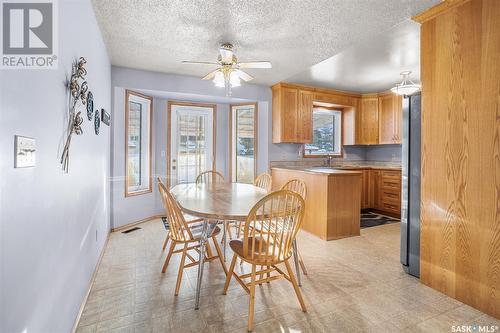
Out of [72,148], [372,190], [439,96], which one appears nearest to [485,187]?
[439,96]

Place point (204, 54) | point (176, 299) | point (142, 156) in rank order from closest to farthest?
1. point (176, 299)
2. point (204, 54)
3. point (142, 156)

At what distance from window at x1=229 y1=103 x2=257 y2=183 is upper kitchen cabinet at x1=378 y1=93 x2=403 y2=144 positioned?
2.55 m

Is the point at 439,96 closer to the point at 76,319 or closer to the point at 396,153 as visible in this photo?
the point at 76,319

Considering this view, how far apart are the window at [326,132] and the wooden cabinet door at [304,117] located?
0.69 m

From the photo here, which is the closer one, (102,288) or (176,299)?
(176,299)

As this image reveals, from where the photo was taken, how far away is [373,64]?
3600mm

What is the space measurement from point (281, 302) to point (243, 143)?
10.9ft

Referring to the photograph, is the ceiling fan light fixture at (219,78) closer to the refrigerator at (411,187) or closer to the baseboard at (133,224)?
the refrigerator at (411,187)

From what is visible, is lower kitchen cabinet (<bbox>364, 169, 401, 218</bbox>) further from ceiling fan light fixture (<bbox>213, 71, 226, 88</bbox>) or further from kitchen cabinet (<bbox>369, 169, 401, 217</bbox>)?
ceiling fan light fixture (<bbox>213, 71, 226, 88</bbox>)

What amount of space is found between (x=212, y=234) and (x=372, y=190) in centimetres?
384

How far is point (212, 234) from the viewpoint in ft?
7.39

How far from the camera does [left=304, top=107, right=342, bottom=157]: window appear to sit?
18.0ft

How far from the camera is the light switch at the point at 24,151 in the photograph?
0.90 meters

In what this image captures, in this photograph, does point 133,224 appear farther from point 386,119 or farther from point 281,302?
point 386,119
